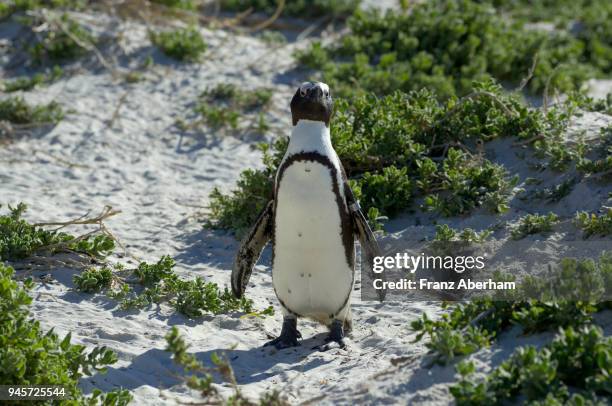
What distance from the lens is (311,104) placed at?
5008mm

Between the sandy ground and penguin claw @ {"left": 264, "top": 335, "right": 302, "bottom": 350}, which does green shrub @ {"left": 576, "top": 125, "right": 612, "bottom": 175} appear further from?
penguin claw @ {"left": 264, "top": 335, "right": 302, "bottom": 350}

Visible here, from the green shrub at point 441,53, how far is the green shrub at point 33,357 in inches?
190

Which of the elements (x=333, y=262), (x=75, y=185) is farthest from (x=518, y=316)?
(x=75, y=185)

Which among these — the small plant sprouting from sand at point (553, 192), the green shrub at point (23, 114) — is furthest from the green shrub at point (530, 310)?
the green shrub at point (23, 114)

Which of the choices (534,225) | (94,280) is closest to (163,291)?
(94,280)

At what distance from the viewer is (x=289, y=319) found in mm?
5223

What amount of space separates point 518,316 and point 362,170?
9.53 ft

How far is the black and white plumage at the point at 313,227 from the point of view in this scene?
4.99 meters

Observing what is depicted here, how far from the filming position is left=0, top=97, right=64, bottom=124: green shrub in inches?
345

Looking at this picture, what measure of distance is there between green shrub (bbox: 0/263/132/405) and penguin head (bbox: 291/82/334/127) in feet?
5.09

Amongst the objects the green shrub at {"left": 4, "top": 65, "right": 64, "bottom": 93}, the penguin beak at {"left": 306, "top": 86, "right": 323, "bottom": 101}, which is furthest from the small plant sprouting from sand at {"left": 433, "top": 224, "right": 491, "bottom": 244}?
the green shrub at {"left": 4, "top": 65, "right": 64, "bottom": 93}

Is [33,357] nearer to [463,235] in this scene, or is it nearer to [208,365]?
[208,365]

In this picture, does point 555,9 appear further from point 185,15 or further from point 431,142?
point 431,142

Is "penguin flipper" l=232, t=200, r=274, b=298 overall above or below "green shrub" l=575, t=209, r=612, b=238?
below
